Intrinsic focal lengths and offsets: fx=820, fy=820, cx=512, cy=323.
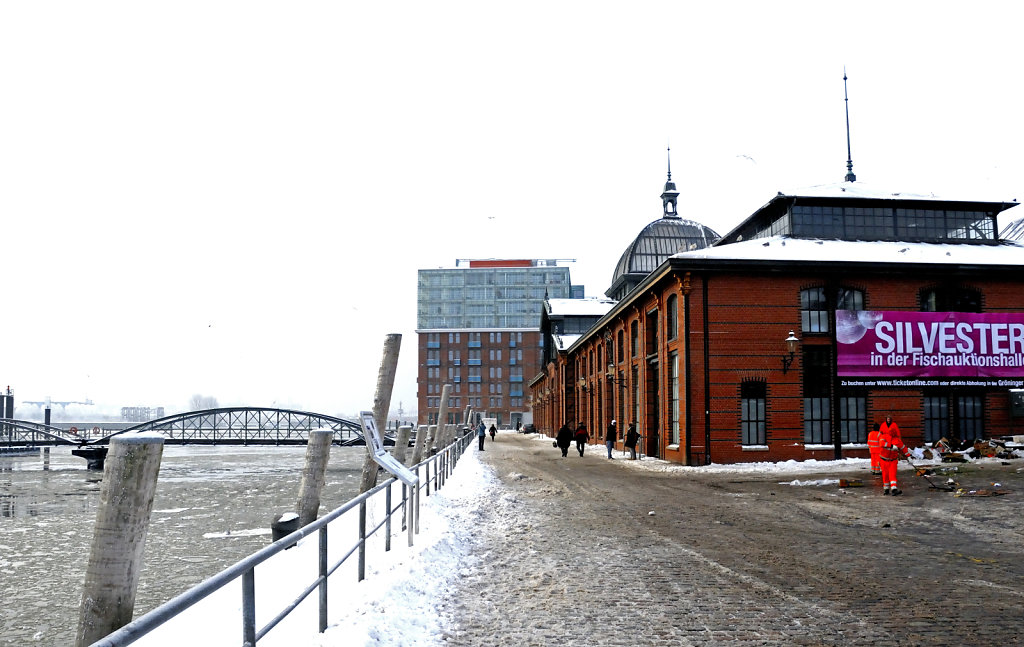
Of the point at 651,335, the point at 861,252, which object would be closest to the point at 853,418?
the point at 861,252

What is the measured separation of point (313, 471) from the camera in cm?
1204

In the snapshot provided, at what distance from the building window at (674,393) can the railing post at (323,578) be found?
2402cm

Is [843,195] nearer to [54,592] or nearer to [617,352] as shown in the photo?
[617,352]

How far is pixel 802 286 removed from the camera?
93.0ft

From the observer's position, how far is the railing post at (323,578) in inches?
242

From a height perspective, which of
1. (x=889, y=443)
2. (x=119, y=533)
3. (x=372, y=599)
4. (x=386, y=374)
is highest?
(x=386, y=374)

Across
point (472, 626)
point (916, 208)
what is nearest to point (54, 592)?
point (472, 626)

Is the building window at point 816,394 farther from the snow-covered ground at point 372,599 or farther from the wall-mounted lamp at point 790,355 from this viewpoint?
the snow-covered ground at point 372,599

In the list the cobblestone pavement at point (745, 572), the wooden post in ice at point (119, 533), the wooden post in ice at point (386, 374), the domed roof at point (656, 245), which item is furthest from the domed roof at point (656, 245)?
the wooden post in ice at point (119, 533)

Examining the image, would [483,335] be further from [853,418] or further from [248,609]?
[248,609]

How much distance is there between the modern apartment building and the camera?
13075 cm

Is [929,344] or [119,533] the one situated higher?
[929,344]

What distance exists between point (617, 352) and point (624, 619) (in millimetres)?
34175

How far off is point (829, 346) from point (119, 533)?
27.2 meters
